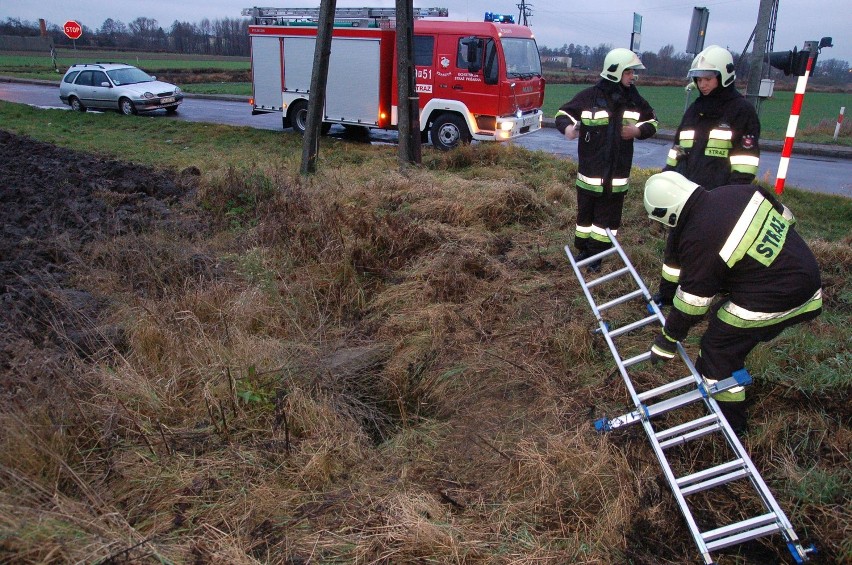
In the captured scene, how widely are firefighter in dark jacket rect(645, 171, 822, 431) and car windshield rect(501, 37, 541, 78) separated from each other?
9.11 meters

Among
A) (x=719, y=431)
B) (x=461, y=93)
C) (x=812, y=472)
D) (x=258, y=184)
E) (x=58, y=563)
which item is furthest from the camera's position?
(x=461, y=93)

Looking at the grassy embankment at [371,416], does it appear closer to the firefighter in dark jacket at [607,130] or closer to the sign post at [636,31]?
the firefighter in dark jacket at [607,130]

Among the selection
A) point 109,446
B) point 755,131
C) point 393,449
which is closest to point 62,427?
Answer: point 109,446

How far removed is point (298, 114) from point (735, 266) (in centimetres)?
1251

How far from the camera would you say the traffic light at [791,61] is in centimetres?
709

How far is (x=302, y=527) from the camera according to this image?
2.46 metres

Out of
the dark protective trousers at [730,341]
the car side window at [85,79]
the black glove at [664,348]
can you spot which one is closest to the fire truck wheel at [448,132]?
the black glove at [664,348]

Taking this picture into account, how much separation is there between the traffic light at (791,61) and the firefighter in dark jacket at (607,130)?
3406mm

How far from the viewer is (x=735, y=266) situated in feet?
8.87

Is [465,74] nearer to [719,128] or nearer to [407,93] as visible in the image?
[407,93]

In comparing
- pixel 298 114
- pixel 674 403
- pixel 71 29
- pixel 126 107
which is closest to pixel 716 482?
pixel 674 403

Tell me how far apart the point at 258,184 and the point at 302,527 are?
5.28 m

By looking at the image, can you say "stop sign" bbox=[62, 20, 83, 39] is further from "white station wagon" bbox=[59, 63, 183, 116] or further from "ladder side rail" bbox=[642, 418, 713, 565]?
"ladder side rail" bbox=[642, 418, 713, 565]

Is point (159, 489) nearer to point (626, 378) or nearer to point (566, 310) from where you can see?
point (626, 378)
